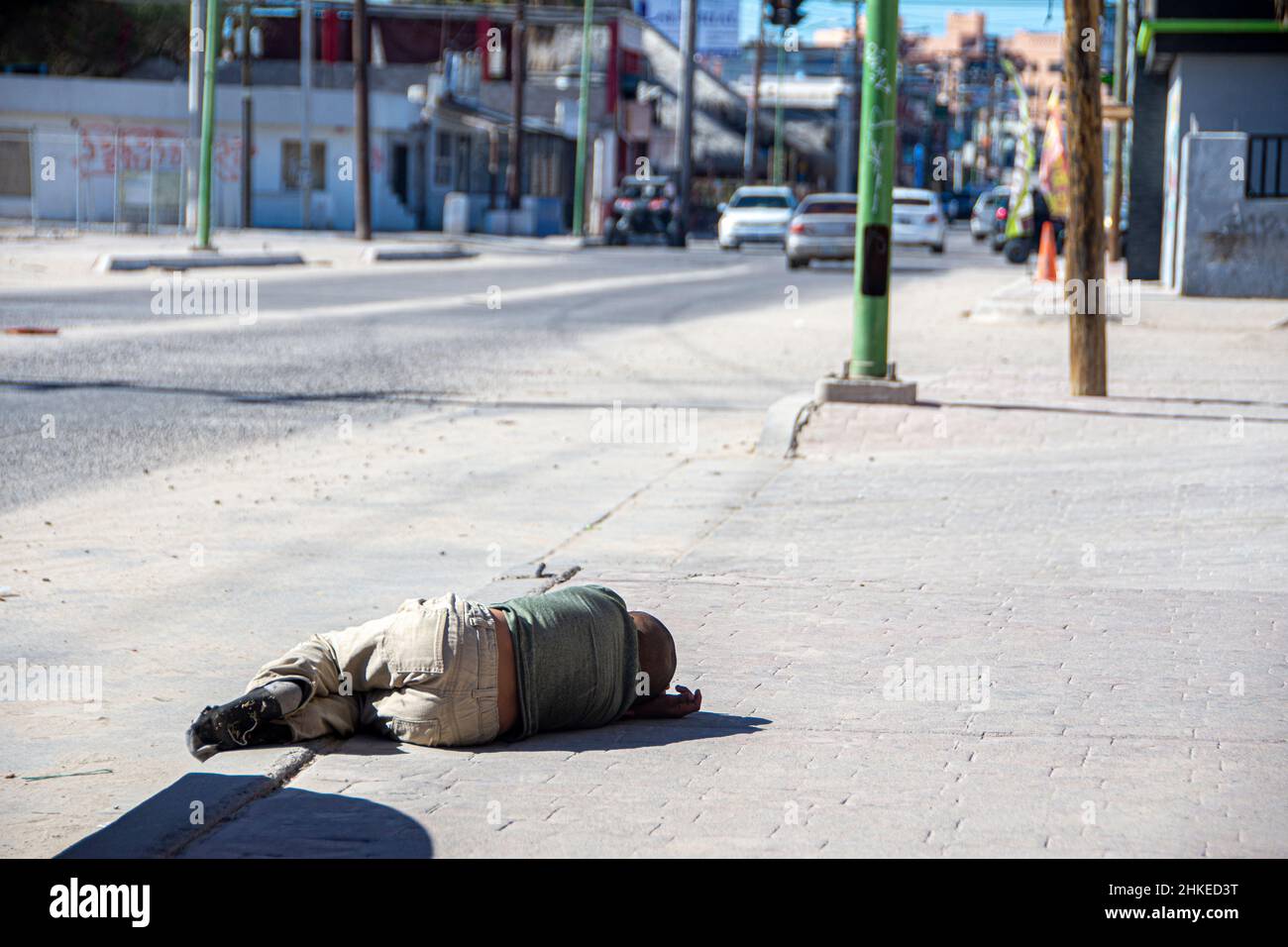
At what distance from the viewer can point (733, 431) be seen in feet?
39.8

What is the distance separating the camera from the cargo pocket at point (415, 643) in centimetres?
465

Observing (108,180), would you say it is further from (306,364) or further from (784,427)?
(784,427)

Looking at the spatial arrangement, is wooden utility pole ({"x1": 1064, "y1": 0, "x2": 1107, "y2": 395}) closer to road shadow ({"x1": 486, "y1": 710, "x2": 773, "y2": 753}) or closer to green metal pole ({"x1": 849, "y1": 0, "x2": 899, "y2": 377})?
green metal pole ({"x1": 849, "y1": 0, "x2": 899, "y2": 377})

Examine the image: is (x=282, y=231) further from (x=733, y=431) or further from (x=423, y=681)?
(x=423, y=681)

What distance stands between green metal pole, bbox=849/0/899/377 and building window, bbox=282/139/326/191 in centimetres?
3994

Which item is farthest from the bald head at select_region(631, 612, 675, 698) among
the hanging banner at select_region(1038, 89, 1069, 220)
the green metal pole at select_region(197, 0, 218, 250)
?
the hanging banner at select_region(1038, 89, 1069, 220)

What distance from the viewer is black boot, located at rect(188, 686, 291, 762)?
4.52m

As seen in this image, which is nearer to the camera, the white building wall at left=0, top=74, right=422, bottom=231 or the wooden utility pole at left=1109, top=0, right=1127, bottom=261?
Answer: the wooden utility pole at left=1109, top=0, right=1127, bottom=261

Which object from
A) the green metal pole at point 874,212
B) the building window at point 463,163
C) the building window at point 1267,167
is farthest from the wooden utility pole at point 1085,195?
the building window at point 463,163

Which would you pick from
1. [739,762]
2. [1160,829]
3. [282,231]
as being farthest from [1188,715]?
[282,231]

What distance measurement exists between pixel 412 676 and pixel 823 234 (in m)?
30.5

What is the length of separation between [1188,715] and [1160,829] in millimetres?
1139

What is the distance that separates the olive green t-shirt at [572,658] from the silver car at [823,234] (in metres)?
29.8

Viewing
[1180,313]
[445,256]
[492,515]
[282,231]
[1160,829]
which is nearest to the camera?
[1160,829]
